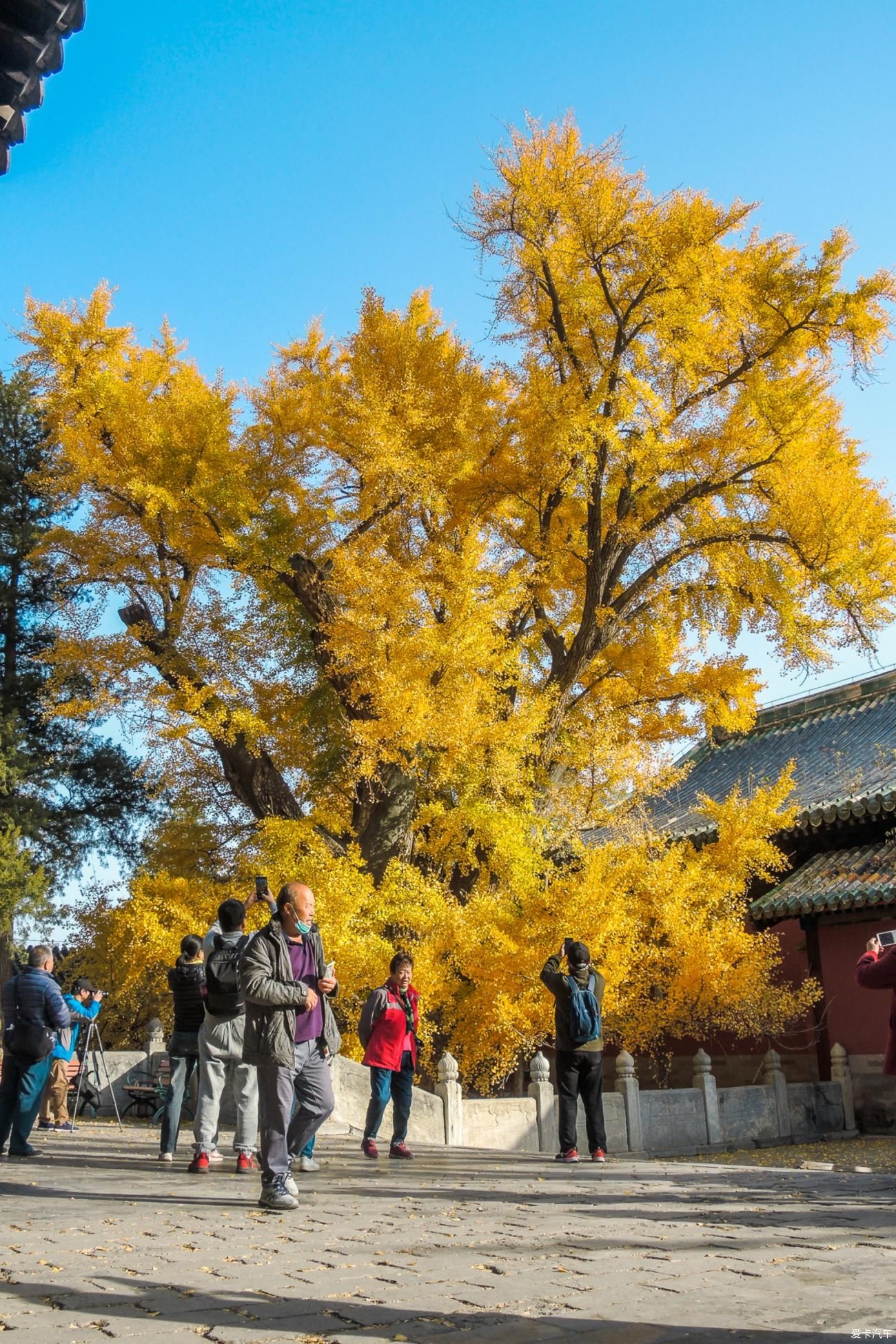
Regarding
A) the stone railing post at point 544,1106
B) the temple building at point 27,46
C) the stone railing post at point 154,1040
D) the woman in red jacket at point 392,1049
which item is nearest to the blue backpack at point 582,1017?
the woman in red jacket at point 392,1049

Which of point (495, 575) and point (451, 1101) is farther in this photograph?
point (495, 575)

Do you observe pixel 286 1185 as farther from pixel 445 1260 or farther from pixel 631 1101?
pixel 631 1101

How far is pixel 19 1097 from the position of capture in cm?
852

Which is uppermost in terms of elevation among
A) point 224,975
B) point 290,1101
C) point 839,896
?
point 839,896

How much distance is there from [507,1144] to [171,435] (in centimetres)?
1021

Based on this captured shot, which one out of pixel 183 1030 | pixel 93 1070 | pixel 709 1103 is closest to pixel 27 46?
pixel 183 1030

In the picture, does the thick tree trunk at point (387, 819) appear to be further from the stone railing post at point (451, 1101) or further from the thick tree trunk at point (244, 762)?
the stone railing post at point (451, 1101)

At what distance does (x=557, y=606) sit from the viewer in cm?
1930

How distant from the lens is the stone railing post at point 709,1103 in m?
13.7

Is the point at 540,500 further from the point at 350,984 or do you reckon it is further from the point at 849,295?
the point at 350,984

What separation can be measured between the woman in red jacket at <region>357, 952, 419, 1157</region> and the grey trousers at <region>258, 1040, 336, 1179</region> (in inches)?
71.2

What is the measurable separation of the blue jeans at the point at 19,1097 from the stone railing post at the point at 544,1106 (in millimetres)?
5549

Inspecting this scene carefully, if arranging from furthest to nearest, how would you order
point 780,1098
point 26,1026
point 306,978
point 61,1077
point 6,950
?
point 6,950 < point 780,1098 < point 61,1077 < point 26,1026 < point 306,978

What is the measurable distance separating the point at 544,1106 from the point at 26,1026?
20.1 feet
